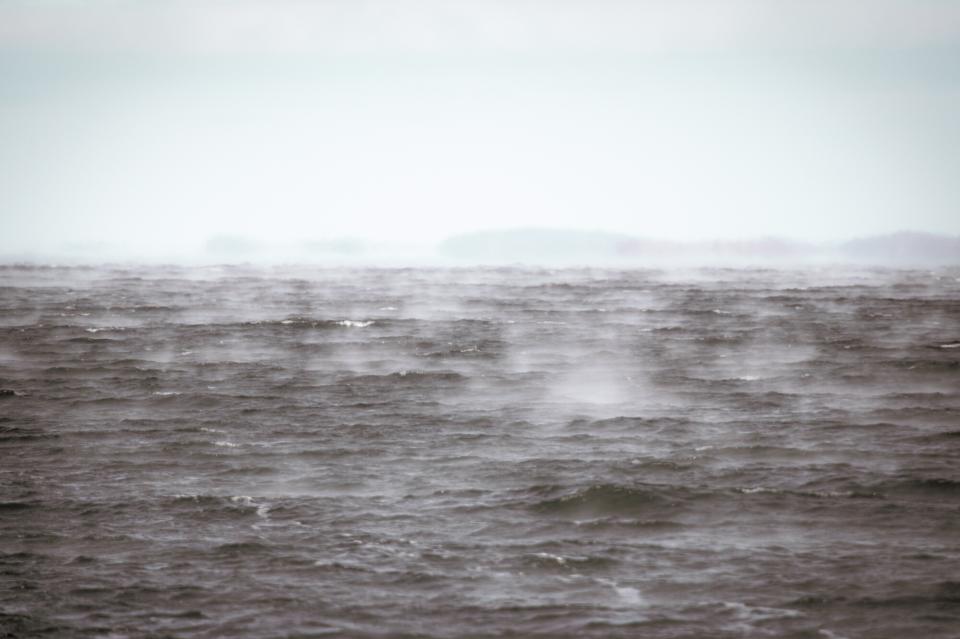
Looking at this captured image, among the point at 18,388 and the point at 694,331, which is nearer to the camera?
the point at 18,388

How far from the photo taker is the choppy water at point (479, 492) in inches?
671

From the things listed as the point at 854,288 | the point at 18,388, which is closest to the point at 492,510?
the point at 18,388

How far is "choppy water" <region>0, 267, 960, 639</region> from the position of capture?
55.9 feet

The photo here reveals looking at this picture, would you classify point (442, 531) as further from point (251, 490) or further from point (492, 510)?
point (251, 490)

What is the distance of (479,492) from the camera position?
24766 millimetres

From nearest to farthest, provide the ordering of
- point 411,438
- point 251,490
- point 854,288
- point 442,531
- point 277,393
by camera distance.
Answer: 1. point 442,531
2. point 251,490
3. point 411,438
4. point 277,393
5. point 854,288

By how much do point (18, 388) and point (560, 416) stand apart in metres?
23.9

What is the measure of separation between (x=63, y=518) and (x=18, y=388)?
2341cm

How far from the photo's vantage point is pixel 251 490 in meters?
25.0

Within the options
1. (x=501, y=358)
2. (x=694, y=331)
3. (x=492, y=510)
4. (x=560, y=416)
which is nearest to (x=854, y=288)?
(x=694, y=331)

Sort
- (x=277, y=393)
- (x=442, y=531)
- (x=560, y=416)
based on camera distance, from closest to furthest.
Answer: (x=442, y=531) → (x=560, y=416) → (x=277, y=393)

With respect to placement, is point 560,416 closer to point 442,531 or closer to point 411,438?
point 411,438

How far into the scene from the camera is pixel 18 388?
Answer: 43.0 metres

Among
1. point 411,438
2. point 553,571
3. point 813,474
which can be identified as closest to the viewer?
point 553,571
